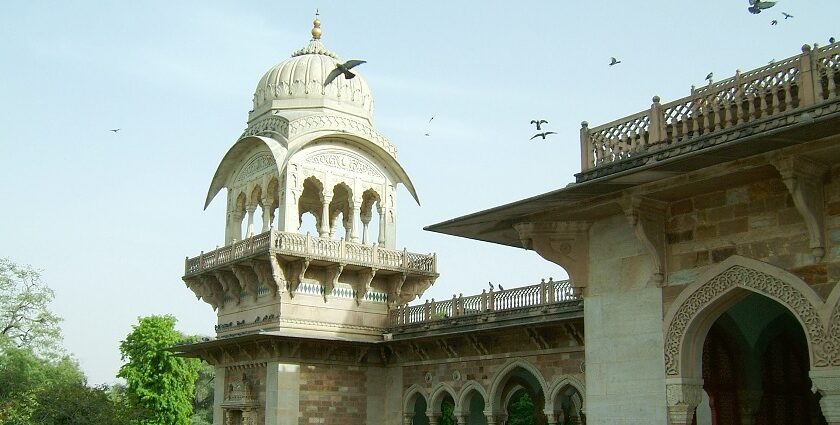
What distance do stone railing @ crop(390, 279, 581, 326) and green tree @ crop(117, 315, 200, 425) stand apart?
1359 centimetres

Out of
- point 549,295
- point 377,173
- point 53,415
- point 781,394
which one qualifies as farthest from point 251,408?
point 781,394

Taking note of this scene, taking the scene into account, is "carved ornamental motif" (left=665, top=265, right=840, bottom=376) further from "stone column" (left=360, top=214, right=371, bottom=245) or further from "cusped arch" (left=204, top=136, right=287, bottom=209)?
"stone column" (left=360, top=214, right=371, bottom=245)

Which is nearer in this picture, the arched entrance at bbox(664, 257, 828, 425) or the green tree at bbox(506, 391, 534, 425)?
the arched entrance at bbox(664, 257, 828, 425)

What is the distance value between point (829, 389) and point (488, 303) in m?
9.46

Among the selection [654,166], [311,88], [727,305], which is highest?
[311,88]

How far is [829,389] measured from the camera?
7152 mm

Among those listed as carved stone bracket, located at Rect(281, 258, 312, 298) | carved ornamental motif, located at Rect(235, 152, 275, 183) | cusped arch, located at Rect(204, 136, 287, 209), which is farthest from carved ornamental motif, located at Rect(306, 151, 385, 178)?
carved stone bracket, located at Rect(281, 258, 312, 298)

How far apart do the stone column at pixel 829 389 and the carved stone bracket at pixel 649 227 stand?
5.68ft

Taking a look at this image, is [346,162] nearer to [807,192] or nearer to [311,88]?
[311,88]

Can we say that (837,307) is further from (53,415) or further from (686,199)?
(53,415)

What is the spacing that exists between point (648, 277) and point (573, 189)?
1117 millimetres

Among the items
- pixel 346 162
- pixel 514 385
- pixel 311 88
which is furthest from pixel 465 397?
pixel 311 88

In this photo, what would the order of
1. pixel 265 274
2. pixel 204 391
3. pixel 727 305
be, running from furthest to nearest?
pixel 204 391, pixel 265 274, pixel 727 305

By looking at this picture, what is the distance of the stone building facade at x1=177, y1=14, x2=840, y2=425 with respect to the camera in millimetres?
7508
